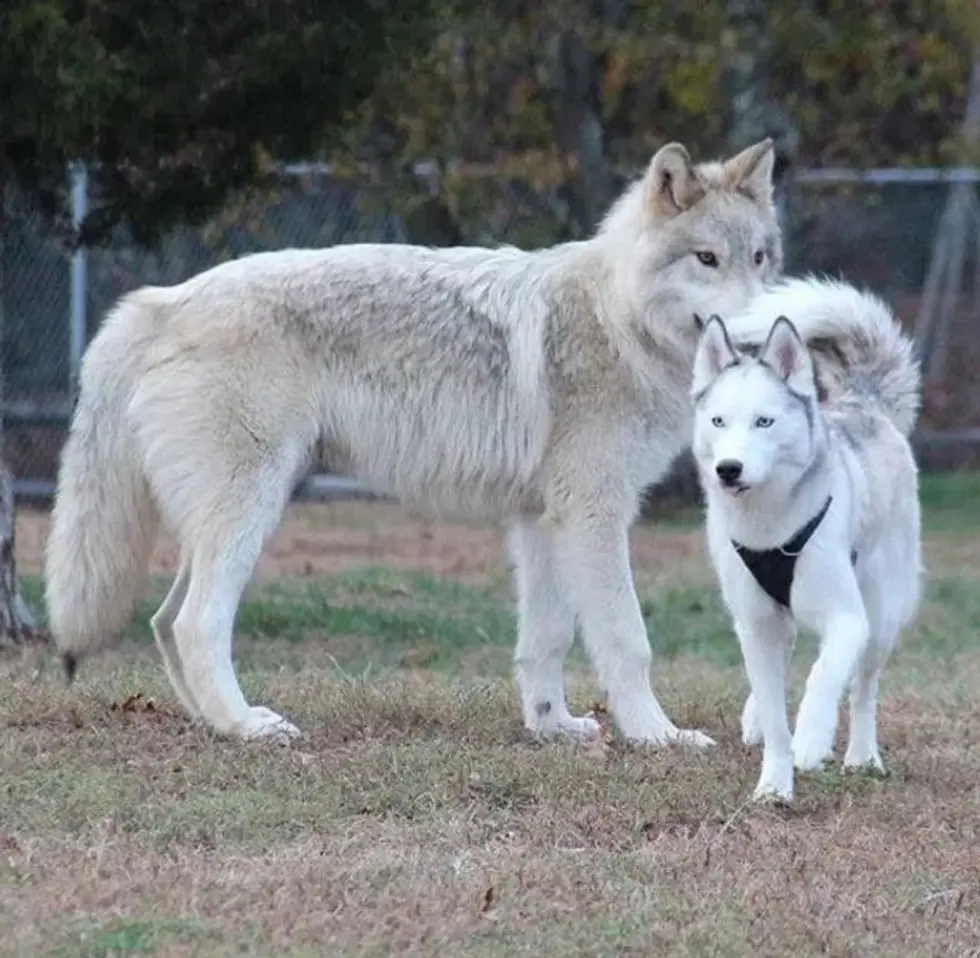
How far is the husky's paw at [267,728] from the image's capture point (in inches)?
278

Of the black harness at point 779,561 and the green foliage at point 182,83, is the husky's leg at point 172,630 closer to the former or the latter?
the black harness at point 779,561

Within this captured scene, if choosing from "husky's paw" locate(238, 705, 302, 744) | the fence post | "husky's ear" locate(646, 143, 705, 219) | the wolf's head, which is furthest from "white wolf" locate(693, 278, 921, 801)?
the fence post

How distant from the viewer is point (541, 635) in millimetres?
7762

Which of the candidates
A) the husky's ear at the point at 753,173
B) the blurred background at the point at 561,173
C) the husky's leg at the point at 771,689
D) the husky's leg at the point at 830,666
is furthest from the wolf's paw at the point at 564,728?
the blurred background at the point at 561,173

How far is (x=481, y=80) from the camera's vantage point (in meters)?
17.8

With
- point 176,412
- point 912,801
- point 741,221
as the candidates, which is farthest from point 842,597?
point 176,412

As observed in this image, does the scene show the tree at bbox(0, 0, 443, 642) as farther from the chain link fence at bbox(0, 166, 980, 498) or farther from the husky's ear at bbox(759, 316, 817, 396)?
the husky's ear at bbox(759, 316, 817, 396)

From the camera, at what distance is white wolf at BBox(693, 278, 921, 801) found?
618 centimetres

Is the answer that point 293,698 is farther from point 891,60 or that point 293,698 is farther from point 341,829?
point 891,60

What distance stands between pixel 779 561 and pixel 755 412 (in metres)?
0.44

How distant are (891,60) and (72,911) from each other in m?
15.3

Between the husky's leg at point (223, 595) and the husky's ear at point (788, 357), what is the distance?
180 centimetres

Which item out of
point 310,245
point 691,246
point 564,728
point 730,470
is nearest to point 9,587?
point 564,728

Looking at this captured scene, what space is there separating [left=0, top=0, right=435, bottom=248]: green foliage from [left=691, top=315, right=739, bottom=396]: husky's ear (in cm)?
388
